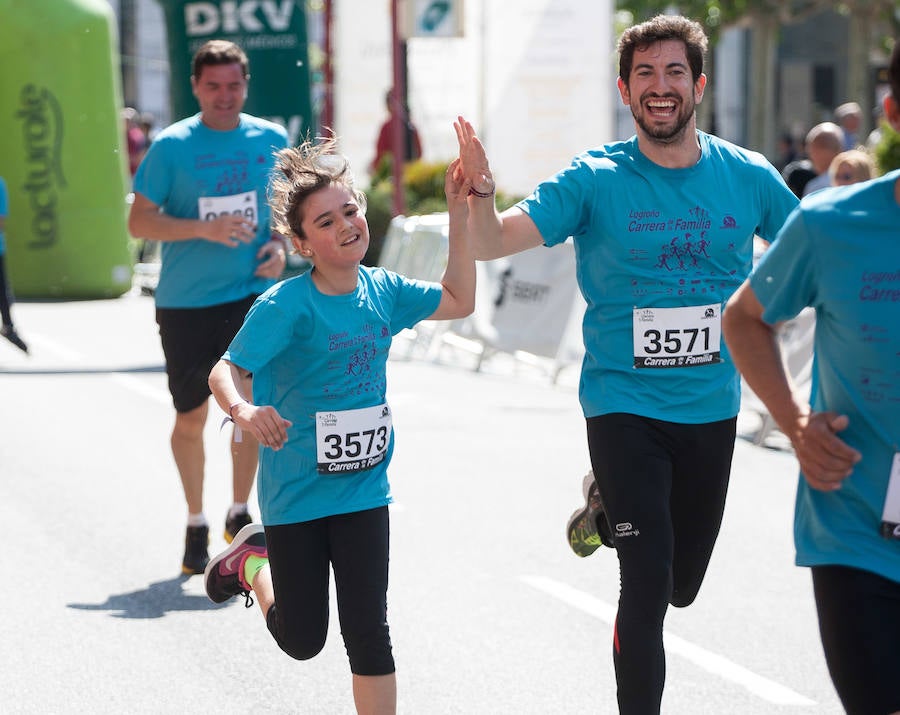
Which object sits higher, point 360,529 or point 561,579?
point 360,529

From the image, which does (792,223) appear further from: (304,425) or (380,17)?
(380,17)

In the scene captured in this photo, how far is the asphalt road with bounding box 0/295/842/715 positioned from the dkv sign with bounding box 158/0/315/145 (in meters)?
7.56

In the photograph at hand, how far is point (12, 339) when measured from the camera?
1398cm

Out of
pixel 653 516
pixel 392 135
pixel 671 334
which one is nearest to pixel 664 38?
pixel 671 334

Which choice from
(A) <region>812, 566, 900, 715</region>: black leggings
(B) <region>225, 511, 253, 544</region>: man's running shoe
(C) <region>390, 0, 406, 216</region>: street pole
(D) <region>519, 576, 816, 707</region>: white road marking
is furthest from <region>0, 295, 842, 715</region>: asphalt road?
(C) <region>390, 0, 406, 216</region>: street pole

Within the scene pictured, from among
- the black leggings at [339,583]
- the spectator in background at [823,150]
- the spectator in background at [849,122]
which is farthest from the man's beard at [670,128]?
the spectator in background at [849,122]

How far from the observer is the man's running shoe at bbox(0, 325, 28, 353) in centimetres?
1398

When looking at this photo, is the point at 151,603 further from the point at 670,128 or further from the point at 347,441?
the point at 670,128

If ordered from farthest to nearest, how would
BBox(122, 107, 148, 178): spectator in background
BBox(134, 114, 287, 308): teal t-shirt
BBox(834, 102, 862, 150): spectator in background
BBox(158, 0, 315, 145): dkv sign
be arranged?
1. BBox(122, 107, 148, 178): spectator in background
2. BBox(158, 0, 315, 145): dkv sign
3. BBox(834, 102, 862, 150): spectator in background
4. BBox(134, 114, 287, 308): teal t-shirt

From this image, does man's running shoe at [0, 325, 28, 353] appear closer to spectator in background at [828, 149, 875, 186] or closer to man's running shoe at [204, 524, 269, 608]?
spectator in background at [828, 149, 875, 186]

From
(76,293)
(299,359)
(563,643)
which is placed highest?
(299,359)

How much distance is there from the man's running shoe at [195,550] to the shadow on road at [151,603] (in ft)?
0.62

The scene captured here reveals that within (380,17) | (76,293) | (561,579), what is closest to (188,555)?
(561,579)

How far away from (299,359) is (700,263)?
109 centimetres
